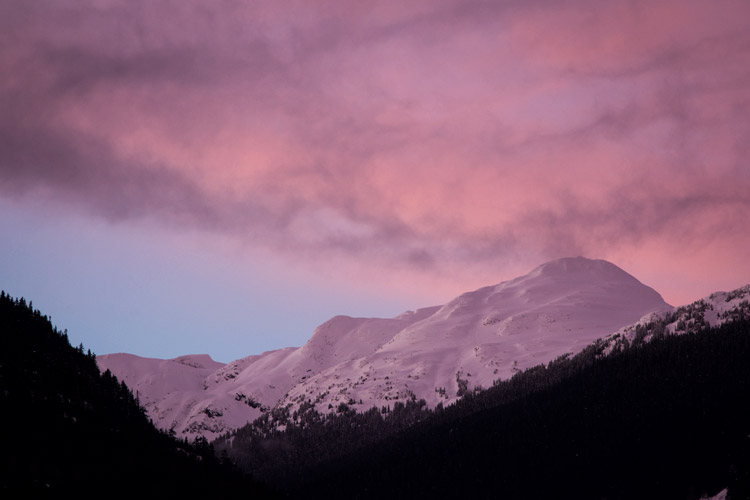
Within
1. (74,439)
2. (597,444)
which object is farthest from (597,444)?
(74,439)

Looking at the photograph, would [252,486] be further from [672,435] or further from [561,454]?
[672,435]

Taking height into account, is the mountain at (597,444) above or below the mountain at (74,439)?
below

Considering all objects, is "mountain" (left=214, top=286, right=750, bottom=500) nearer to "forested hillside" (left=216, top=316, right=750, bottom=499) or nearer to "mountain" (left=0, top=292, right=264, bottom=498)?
"forested hillside" (left=216, top=316, right=750, bottom=499)

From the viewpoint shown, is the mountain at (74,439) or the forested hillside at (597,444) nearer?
the mountain at (74,439)

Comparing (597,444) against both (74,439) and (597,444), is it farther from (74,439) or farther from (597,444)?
(74,439)

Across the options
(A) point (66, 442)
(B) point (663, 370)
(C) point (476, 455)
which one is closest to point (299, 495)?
(C) point (476, 455)

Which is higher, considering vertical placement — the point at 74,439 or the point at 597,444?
the point at 74,439

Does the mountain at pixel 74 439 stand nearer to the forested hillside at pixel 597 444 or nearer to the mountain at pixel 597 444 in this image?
the mountain at pixel 597 444

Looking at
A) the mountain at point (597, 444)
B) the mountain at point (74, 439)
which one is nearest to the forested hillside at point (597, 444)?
the mountain at point (597, 444)

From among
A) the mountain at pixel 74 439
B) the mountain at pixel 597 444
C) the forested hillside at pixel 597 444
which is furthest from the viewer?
the forested hillside at pixel 597 444

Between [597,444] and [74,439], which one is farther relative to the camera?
[597,444]

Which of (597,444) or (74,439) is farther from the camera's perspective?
(597,444)

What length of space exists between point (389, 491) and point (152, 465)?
59.0m

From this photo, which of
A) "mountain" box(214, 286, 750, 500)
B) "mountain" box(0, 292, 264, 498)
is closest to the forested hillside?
"mountain" box(214, 286, 750, 500)
